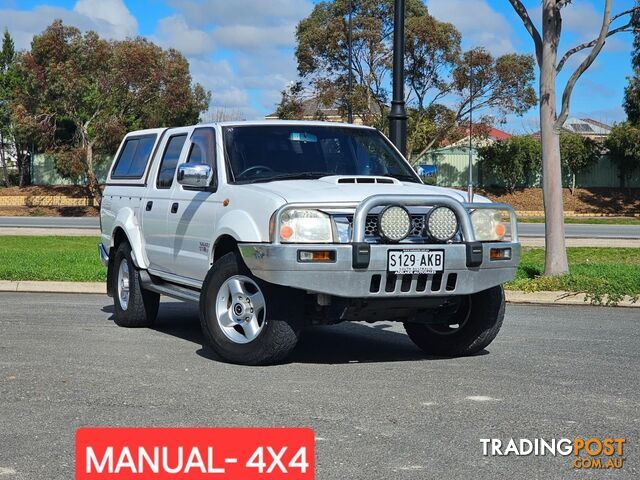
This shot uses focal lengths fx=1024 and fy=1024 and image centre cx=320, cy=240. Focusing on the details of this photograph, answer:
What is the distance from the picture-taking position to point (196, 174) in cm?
853

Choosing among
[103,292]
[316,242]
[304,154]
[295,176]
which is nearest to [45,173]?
[103,292]

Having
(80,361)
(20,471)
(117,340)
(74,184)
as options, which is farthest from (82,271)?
(74,184)

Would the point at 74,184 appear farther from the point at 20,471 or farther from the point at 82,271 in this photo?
the point at 20,471

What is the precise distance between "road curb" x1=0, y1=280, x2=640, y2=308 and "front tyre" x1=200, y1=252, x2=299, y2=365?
572 centimetres

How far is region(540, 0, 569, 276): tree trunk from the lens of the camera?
550 inches

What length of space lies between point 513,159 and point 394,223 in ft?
151

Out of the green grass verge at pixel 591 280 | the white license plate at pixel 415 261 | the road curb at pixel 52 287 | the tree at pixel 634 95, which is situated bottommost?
the green grass verge at pixel 591 280

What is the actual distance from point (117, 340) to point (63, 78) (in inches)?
1491

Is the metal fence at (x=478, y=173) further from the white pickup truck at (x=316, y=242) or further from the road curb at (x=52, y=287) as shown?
the white pickup truck at (x=316, y=242)

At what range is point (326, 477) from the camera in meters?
4.90

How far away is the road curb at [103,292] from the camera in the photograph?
500 inches

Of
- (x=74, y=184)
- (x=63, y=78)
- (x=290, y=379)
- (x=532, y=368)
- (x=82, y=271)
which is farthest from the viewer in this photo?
(x=74, y=184)

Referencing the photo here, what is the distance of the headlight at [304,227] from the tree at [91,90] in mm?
39839

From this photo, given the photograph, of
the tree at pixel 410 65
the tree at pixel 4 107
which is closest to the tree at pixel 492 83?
the tree at pixel 410 65
